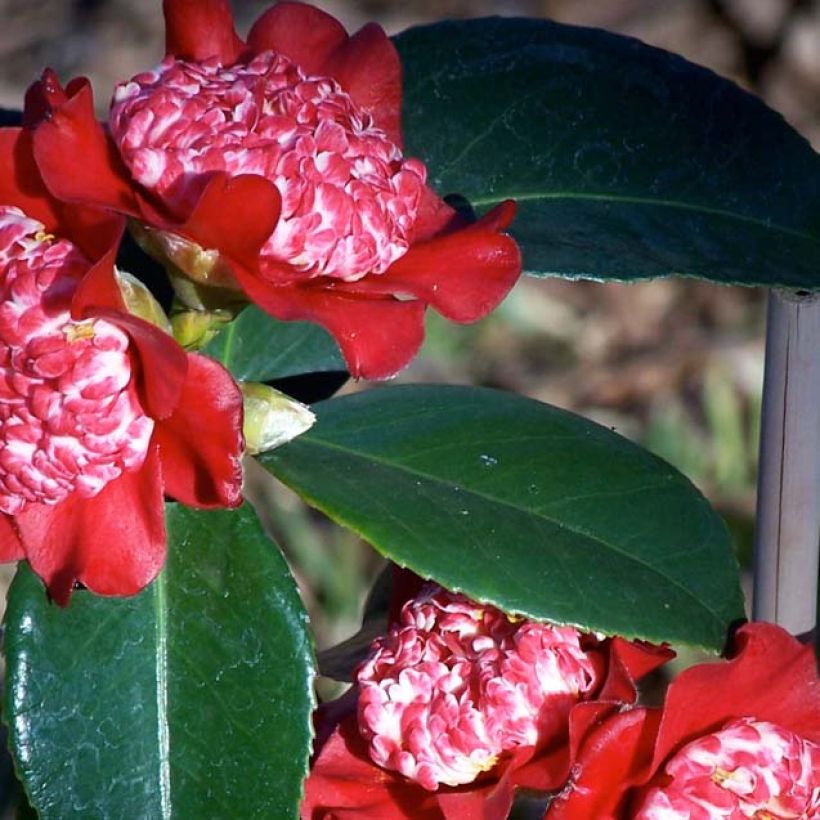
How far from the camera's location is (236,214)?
26.1 inches

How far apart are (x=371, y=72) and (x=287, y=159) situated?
13 centimetres

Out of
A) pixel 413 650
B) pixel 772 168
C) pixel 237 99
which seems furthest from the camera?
pixel 772 168

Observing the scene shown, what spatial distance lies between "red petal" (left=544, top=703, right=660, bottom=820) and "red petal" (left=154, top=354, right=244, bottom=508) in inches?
8.0

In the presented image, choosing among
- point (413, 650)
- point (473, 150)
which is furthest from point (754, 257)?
point (413, 650)

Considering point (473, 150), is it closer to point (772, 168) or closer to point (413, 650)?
point (772, 168)

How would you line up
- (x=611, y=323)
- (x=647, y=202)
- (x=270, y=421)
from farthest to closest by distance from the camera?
(x=611, y=323), (x=647, y=202), (x=270, y=421)

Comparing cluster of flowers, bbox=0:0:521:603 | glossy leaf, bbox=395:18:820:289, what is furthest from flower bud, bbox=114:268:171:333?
glossy leaf, bbox=395:18:820:289

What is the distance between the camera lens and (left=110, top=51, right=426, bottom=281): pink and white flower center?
691 mm

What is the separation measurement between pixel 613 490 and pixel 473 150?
24cm

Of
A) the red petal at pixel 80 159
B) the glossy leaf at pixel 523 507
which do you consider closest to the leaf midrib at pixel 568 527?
the glossy leaf at pixel 523 507

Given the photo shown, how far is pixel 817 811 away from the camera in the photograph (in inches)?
32.1

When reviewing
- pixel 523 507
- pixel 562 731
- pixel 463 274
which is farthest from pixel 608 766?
pixel 463 274

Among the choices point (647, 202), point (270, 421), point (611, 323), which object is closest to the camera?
point (270, 421)

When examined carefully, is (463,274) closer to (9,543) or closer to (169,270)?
(169,270)
